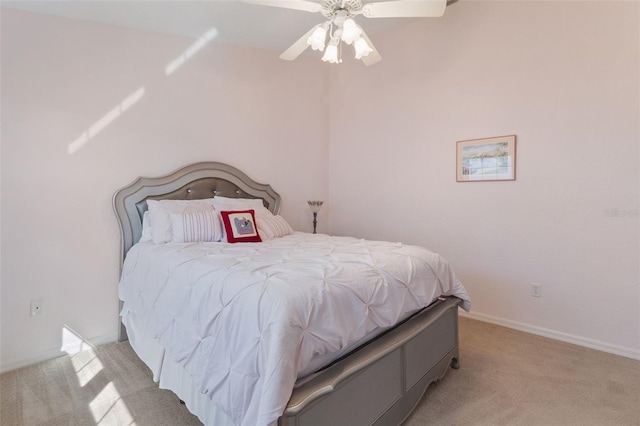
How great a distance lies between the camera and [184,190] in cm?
320

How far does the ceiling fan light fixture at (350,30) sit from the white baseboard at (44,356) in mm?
3047

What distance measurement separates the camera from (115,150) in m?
2.89

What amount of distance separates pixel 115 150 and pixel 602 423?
390 cm

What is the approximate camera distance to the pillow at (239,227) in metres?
2.78

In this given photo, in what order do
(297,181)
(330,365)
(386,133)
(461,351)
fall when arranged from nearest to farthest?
(330,365), (461,351), (386,133), (297,181)

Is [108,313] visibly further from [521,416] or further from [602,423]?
[602,423]

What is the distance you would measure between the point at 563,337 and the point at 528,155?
1.59m

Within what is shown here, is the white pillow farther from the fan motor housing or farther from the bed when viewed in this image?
the fan motor housing

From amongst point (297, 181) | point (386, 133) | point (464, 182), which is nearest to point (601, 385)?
point (464, 182)

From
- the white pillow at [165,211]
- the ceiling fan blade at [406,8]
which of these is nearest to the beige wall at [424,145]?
the white pillow at [165,211]

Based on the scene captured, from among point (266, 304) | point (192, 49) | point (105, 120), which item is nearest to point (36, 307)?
point (105, 120)

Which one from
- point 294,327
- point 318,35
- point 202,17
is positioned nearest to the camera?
point 294,327

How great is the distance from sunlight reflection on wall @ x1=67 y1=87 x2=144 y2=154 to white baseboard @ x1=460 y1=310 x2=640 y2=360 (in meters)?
3.85

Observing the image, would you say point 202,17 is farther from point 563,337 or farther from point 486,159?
point 563,337
